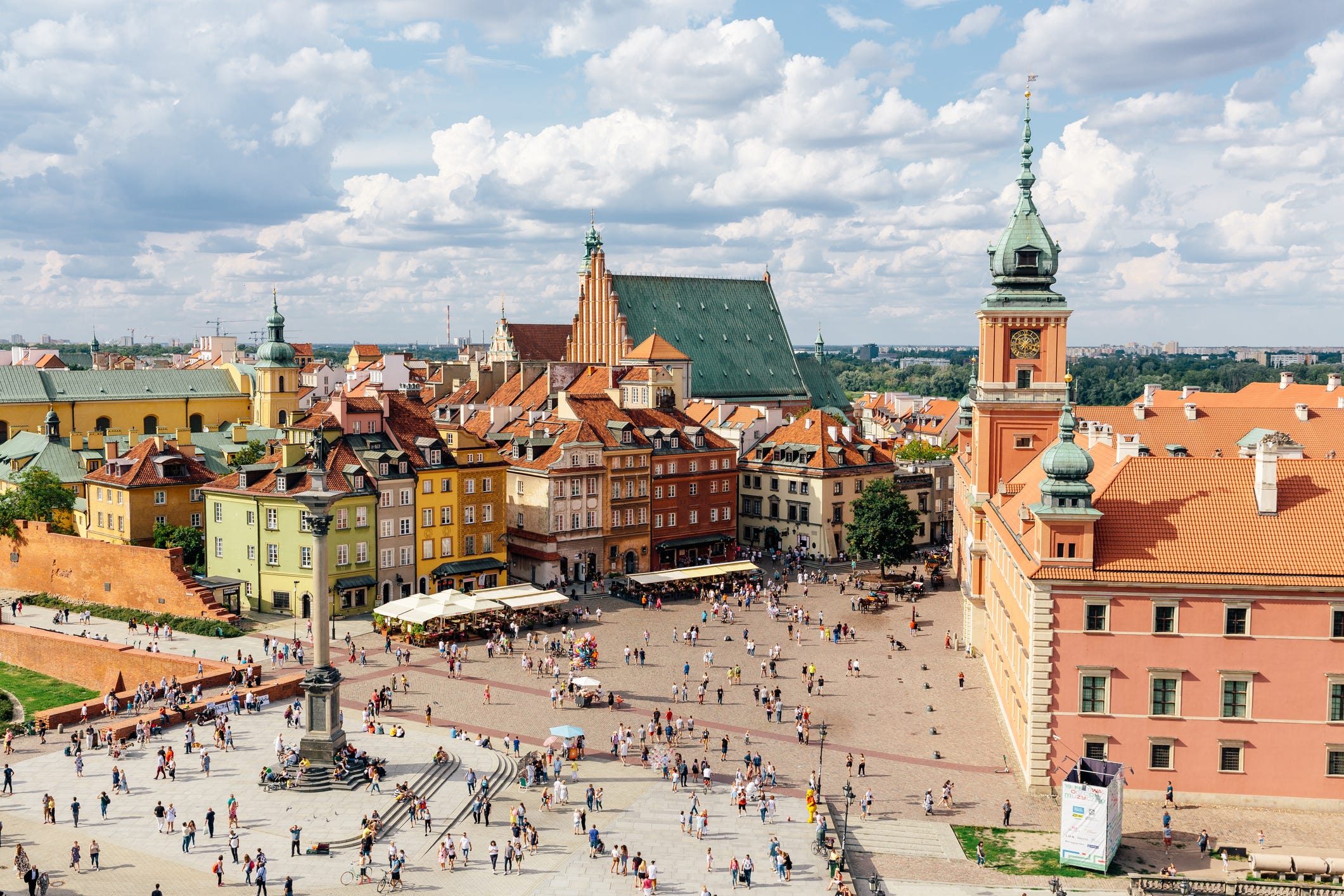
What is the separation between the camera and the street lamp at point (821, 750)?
46.8 meters

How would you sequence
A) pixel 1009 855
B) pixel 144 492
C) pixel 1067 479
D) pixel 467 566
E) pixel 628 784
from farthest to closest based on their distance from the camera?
pixel 144 492, pixel 467 566, pixel 628 784, pixel 1067 479, pixel 1009 855

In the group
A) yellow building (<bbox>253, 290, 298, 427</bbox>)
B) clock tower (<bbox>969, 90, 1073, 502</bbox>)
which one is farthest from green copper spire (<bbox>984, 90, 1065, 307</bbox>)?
yellow building (<bbox>253, 290, 298, 427</bbox>)

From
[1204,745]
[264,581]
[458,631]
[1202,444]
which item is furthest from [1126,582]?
[264,581]

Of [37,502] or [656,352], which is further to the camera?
[656,352]

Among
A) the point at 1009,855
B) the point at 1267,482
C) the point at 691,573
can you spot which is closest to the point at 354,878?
the point at 1009,855

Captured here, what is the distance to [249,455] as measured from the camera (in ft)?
299

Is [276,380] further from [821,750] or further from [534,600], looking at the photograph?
[821,750]

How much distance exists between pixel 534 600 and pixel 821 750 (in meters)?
26.0

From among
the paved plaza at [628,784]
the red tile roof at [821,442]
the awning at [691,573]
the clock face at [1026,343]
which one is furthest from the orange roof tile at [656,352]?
the clock face at [1026,343]

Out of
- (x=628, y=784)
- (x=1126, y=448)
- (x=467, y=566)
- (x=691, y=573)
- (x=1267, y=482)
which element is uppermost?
(x=1126, y=448)

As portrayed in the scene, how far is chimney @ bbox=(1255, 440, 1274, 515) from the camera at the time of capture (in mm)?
46125

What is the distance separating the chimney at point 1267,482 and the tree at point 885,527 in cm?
4042

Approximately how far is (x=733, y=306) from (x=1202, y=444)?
60.2 m

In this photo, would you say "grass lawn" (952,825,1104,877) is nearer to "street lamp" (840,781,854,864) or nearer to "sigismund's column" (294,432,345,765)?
"street lamp" (840,781,854,864)
